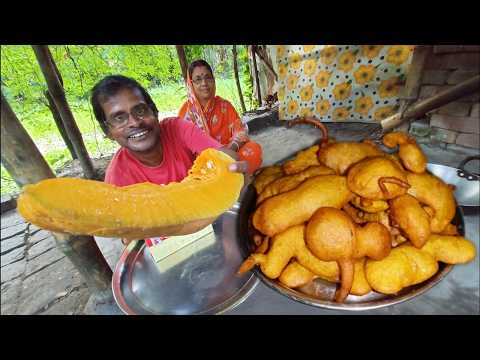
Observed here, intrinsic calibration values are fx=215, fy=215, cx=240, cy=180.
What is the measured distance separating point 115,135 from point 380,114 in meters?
1.39

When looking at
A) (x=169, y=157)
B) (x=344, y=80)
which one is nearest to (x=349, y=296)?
(x=169, y=157)

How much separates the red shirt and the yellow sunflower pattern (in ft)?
3.24

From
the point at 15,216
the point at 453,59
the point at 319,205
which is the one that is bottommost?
the point at 319,205

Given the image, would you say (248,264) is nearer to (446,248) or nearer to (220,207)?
(220,207)

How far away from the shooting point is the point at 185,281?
662mm

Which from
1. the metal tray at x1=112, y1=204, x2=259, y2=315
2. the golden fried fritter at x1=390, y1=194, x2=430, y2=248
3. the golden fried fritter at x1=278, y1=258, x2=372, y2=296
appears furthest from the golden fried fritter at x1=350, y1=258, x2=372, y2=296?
the metal tray at x1=112, y1=204, x2=259, y2=315

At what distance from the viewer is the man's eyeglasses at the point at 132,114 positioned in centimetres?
73

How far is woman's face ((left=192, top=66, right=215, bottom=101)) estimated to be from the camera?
166cm

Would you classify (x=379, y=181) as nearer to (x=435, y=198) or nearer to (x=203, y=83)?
(x=435, y=198)

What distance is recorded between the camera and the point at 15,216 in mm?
431

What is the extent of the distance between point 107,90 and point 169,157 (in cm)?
47

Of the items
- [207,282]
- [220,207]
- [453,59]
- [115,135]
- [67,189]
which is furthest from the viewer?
[453,59]

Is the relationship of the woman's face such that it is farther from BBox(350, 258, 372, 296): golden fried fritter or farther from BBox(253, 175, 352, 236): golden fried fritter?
BBox(350, 258, 372, 296): golden fried fritter

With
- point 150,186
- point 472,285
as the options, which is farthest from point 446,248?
point 150,186
